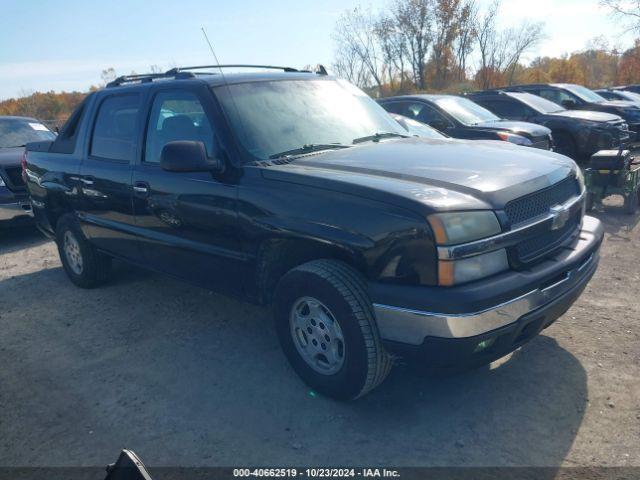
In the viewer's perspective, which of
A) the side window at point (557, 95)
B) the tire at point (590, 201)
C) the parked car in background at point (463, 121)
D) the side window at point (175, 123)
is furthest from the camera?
the side window at point (557, 95)

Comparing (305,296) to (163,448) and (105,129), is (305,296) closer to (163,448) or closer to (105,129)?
(163,448)

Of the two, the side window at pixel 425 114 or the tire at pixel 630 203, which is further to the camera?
the side window at pixel 425 114

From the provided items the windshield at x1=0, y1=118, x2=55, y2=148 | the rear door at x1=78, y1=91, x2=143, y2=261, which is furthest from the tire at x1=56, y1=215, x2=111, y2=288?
the windshield at x1=0, y1=118, x2=55, y2=148

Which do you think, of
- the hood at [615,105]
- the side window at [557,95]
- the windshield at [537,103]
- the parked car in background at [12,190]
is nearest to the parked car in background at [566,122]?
the windshield at [537,103]

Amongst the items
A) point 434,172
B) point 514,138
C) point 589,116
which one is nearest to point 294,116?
point 434,172

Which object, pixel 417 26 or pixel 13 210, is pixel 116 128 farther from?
pixel 417 26

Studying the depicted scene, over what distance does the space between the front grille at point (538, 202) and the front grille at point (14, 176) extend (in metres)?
6.79

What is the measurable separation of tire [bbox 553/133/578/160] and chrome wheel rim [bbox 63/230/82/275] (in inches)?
359

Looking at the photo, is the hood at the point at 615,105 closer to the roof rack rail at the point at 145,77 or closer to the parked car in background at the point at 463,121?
the parked car in background at the point at 463,121

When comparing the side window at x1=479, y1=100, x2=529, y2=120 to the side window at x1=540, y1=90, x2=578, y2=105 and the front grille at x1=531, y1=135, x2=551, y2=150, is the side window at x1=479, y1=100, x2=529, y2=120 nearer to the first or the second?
the front grille at x1=531, y1=135, x2=551, y2=150

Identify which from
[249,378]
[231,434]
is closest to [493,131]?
[249,378]

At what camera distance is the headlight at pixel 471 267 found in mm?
2580

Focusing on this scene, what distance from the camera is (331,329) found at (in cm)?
304

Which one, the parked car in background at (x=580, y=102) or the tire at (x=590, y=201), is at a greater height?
the parked car in background at (x=580, y=102)
